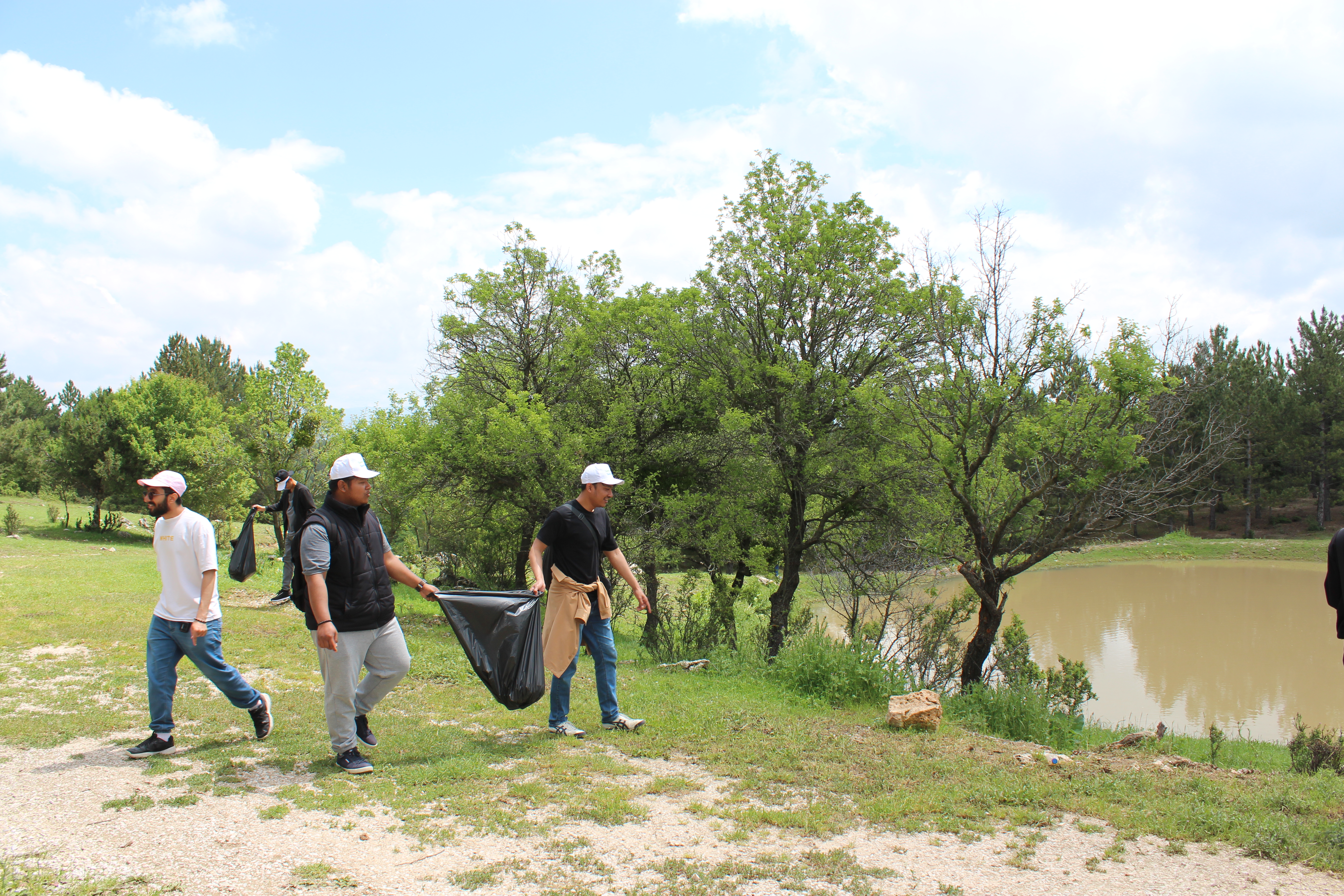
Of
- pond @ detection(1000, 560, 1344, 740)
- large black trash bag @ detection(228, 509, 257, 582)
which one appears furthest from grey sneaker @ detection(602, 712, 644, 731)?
pond @ detection(1000, 560, 1344, 740)

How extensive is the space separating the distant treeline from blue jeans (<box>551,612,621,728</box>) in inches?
221

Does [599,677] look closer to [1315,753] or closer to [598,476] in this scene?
[598,476]

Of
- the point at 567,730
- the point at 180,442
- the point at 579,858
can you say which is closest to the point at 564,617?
the point at 567,730

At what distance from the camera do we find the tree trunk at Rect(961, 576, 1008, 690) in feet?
41.1

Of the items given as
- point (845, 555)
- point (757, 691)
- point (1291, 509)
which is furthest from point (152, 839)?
point (1291, 509)

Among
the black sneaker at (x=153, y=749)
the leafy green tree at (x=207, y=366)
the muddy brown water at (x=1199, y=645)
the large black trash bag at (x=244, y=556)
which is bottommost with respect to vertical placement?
the muddy brown water at (x=1199, y=645)

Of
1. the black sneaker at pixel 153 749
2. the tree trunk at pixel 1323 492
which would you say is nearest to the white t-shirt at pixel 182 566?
the black sneaker at pixel 153 749

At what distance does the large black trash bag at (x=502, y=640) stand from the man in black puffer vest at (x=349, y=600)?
18.2 inches

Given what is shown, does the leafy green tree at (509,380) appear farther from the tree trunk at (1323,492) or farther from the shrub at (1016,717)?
the tree trunk at (1323,492)

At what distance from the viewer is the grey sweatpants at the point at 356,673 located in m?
5.10

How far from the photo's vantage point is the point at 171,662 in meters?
5.45

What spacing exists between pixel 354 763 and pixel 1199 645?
76.0ft

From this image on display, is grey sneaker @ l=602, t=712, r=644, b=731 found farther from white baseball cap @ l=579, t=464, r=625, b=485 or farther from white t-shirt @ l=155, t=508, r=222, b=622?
white t-shirt @ l=155, t=508, r=222, b=622

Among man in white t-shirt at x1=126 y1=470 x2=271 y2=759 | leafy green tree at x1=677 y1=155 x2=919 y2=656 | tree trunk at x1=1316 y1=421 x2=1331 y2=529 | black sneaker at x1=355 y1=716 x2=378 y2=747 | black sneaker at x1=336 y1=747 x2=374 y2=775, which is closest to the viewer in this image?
black sneaker at x1=336 y1=747 x2=374 y2=775
